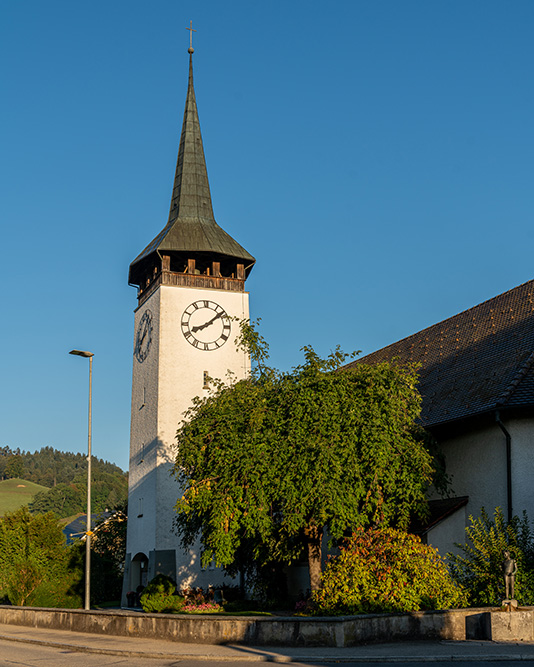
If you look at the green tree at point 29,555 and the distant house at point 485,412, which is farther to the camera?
the green tree at point 29,555

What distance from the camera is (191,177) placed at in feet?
143

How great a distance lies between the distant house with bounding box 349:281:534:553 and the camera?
2256cm

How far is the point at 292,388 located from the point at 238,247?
20.0 metres

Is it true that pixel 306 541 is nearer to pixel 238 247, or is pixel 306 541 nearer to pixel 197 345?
pixel 197 345

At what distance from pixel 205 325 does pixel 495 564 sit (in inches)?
881

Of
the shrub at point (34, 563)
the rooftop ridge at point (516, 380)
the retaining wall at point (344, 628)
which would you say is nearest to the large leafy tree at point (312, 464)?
the rooftop ridge at point (516, 380)

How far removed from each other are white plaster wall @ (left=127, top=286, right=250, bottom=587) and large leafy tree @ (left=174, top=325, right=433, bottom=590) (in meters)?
13.3

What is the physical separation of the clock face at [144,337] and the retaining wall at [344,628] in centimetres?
2273

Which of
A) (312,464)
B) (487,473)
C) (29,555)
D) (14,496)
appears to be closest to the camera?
(312,464)

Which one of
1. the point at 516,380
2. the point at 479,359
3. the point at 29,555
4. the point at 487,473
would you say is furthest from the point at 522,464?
the point at 29,555

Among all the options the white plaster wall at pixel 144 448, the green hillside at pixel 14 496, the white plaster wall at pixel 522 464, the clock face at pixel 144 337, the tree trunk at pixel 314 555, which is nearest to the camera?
the tree trunk at pixel 314 555

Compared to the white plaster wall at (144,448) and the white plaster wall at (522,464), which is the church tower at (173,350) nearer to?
the white plaster wall at (144,448)

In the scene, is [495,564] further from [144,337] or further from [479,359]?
[144,337]

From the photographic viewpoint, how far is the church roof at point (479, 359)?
23.6 meters
